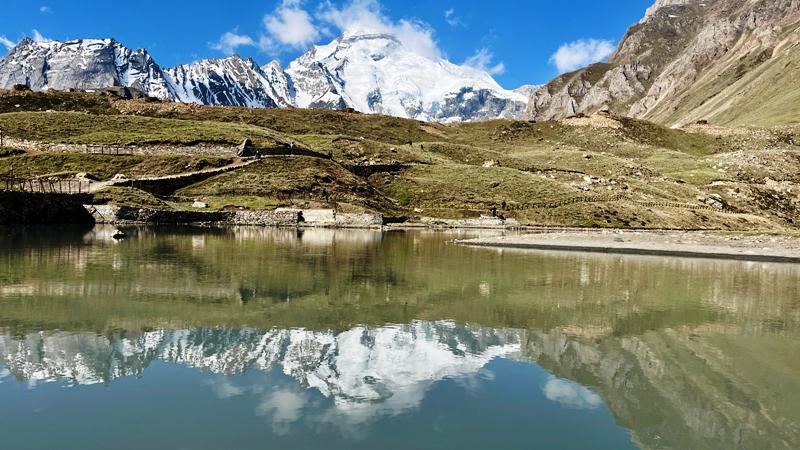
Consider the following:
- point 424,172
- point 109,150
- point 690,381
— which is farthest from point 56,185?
point 690,381

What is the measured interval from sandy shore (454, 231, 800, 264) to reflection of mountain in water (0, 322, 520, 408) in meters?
38.6

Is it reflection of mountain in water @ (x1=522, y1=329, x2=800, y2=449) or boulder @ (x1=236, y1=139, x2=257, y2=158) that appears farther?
boulder @ (x1=236, y1=139, x2=257, y2=158)

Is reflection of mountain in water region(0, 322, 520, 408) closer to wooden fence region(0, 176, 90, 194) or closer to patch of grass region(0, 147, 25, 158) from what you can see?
wooden fence region(0, 176, 90, 194)

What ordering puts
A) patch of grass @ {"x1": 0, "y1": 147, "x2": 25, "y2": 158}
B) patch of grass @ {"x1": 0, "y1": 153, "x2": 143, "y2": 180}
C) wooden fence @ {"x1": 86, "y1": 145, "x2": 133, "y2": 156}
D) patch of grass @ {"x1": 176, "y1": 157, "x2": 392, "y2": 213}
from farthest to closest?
wooden fence @ {"x1": 86, "y1": 145, "x2": 133, "y2": 156}, patch of grass @ {"x1": 0, "y1": 147, "x2": 25, "y2": 158}, patch of grass @ {"x1": 176, "y1": 157, "x2": 392, "y2": 213}, patch of grass @ {"x1": 0, "y1": 153, "x2": 143, "y2": 180}

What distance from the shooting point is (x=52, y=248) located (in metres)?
40.6

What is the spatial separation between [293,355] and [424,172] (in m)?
110

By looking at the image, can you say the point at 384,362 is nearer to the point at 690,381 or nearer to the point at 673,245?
the point at 690,381

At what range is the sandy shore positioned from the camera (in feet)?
164

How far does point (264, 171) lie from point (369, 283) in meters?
75.7

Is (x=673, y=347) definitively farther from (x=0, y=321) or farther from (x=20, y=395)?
(x=0, y=321)

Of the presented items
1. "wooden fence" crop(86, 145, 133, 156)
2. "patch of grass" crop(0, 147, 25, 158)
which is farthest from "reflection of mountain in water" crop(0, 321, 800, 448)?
"patch of grass" crop(0, 147, 25, 158)

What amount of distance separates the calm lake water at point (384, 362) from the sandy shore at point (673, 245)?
65.3 ft

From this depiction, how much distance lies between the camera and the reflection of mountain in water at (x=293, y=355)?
539 inches

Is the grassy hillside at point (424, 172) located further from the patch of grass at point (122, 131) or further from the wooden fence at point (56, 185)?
the wooden fence at point (56, 185)
